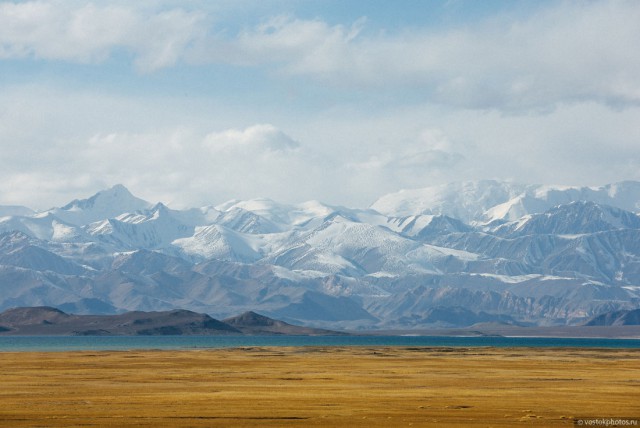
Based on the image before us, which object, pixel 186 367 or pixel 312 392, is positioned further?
pixel 186 367

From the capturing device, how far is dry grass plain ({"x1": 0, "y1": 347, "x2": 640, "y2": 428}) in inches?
2384

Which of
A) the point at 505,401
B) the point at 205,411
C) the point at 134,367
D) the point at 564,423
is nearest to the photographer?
the point at 564,423

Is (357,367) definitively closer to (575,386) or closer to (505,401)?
(575,386)

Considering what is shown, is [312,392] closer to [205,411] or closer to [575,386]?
[205,411]

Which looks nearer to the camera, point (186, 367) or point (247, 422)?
point (247, 422)

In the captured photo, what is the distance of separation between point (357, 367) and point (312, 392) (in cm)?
4411

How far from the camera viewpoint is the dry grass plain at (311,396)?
60562 millimetres

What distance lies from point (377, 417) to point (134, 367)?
6616cm

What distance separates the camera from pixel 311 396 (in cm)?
7625

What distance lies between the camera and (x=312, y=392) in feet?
263

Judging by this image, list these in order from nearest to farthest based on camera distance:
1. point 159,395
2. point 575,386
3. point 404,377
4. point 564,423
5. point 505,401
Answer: point 564,423
point 505,401
point 159,395
point 575,386
point 404,377

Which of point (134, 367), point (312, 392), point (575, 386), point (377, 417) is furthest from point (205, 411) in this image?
point (134, 367)

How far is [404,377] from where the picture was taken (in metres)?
102

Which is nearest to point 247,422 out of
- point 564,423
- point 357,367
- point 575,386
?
point 564,423
